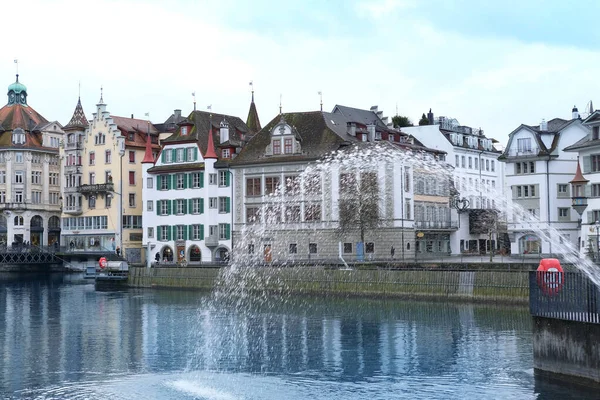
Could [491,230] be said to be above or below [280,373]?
above

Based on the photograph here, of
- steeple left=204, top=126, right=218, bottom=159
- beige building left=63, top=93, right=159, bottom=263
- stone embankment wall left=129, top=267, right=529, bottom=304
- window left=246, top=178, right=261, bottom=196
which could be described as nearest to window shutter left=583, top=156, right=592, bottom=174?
stone embankment wall left=129, top=267, right=529, bottom=304

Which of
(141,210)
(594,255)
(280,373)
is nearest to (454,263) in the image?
(594,255)

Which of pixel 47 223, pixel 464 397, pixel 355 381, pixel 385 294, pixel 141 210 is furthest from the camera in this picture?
Result: pixel 47 223

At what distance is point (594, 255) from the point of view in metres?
70.2

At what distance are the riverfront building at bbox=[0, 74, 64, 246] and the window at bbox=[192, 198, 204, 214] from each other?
29935 mm

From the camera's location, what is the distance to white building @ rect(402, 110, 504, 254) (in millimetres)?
104000

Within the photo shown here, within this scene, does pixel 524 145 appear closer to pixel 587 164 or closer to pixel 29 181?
pixel 587 164

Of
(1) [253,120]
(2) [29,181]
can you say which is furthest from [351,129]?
(2) [29,181]

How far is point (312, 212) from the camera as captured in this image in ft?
296

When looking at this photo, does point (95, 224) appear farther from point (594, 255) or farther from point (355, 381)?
point (355, 381)

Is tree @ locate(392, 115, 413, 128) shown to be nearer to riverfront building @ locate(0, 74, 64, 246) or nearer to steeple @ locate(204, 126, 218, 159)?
steeple @ locate(204, 126, 218, 159)

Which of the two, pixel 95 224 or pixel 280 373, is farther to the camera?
pixel 95 224

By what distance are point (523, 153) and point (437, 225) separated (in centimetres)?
1264

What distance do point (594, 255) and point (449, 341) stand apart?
30557 mm
